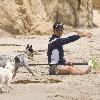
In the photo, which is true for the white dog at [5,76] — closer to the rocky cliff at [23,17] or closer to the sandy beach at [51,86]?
the sandy beach at [51,86]

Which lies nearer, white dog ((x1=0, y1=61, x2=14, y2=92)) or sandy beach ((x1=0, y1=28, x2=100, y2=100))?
sandy beach ((x1=0, y1=28, x2=100, y2=100))

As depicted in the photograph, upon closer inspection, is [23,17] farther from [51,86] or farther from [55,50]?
[51,86]

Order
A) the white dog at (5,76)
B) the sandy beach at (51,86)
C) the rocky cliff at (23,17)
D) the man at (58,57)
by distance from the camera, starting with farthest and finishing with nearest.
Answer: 1. the rocky cliff at (23,17)
2. the man at (58,57)
3. the white dog at (5,76)
4. the sandy beach at (51,86)

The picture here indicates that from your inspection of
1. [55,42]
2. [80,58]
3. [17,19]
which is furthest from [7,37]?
[55,42]

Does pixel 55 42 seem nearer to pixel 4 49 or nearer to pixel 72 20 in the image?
pixel 4 49

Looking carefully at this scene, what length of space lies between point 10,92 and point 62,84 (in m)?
1.36

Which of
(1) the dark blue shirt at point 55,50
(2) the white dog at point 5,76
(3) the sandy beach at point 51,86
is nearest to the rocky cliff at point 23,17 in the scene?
(3) the sandy beach at point 51,86

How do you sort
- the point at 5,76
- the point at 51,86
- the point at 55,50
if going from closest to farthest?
the point at 5,76 → the point at 51,86 → the point at 55,50

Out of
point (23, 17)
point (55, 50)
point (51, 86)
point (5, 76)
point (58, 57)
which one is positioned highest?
point (23, 17)

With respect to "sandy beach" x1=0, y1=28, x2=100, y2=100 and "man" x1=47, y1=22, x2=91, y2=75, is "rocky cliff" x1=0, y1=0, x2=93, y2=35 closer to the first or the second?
"sandy beach" x1=0, y1=28, x2=100, y2=100

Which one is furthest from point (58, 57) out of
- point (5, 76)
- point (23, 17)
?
point (23, 17)

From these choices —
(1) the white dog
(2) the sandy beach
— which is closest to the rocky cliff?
(2) the sandy beach

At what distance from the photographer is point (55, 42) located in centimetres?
1171

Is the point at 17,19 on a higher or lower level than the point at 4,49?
higher
